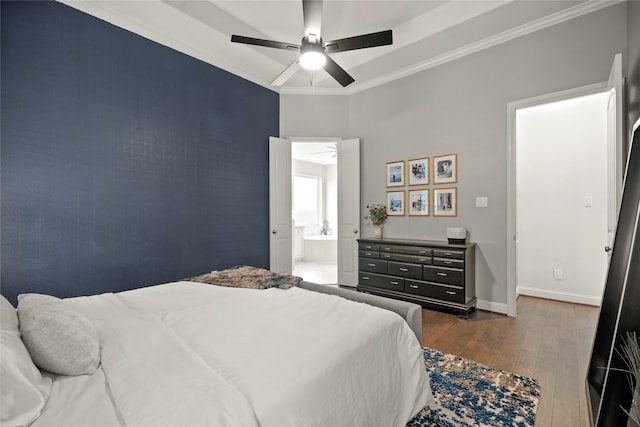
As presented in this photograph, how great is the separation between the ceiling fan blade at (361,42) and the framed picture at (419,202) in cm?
205

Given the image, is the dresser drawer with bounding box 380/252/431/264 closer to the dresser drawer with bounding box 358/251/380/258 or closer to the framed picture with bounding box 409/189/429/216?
the dresser drawer with bounding box 358/251/380/258

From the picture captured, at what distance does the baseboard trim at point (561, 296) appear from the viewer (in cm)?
362

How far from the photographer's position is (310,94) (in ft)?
15.4

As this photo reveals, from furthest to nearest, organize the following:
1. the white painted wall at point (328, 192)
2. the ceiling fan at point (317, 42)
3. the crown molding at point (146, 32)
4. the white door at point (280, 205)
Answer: the white painted wall at point (328, 192) → the white door at point (280, 205) → the crown molding at point (146, 32) → the ceiling fan at point (317, 42)

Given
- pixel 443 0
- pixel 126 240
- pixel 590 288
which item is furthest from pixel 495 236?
pixel 126 240

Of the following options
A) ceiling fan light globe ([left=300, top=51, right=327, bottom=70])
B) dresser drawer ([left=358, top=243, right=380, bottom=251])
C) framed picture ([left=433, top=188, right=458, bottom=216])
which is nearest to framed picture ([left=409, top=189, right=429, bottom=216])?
framed picture ([left=433, top=188, right=458, bottom=216])

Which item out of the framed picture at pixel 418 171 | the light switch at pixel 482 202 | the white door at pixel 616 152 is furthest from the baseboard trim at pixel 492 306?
the framed picture at pixel 418 171

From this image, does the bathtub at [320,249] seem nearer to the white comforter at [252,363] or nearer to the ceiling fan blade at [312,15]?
the ceiling fan blade at [312,15]

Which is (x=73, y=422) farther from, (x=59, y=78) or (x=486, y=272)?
(x=486, y=272)

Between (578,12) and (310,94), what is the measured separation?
10.5 ft

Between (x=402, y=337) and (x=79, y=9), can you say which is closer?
(x=402, y=337)

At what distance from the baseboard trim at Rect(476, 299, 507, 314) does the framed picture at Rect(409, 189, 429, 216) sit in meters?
1.24

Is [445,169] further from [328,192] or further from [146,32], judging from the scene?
[328,192]

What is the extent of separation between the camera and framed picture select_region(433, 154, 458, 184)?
377 centimetres
